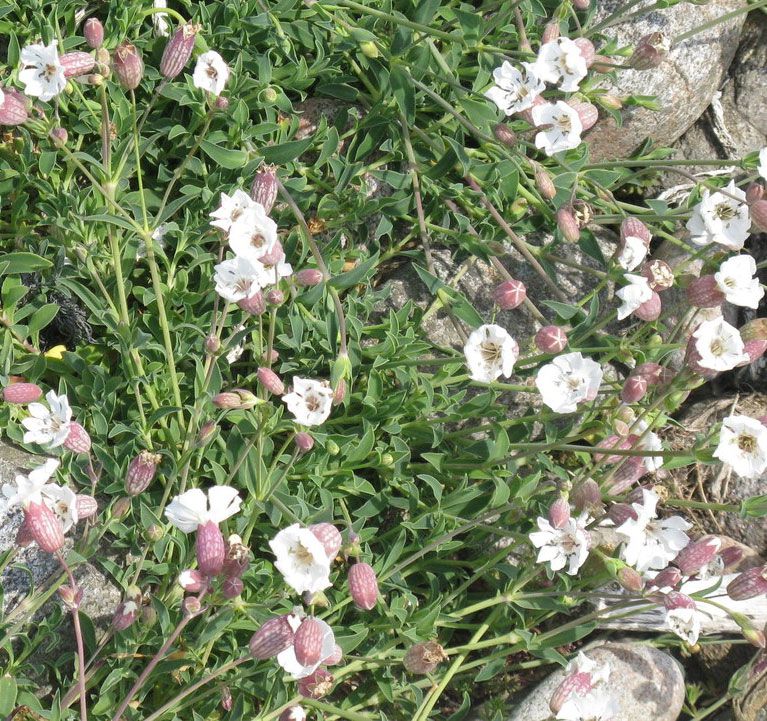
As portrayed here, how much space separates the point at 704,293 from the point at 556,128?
72 cm

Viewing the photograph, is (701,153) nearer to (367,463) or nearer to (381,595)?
(367,463)

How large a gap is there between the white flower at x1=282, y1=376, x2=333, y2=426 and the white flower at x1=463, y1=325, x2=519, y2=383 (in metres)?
0.42

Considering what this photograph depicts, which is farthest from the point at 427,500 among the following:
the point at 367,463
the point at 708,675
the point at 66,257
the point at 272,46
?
the point at 272,46

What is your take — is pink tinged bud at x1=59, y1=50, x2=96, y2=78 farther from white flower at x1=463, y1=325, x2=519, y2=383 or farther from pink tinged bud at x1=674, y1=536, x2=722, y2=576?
pink tinged bud at x1=674, y1=536, x2=722, y2=576

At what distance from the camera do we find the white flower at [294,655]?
83.6 inches

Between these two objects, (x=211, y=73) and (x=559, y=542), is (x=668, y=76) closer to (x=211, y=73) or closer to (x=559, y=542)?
(x=211, y=73)

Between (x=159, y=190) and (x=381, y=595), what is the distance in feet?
5.49

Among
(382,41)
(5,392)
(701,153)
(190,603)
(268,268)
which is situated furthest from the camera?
(701,153)

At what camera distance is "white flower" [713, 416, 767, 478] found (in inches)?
92.4

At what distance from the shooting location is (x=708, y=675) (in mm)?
3381

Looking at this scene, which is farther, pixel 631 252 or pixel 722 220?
pixel 722 220

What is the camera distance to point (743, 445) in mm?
2410

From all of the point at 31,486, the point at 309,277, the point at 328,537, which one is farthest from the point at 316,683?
the point at 309,277

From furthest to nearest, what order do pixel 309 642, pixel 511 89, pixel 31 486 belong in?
pixel 511 89, pixel 31 486, pixel 309 642
